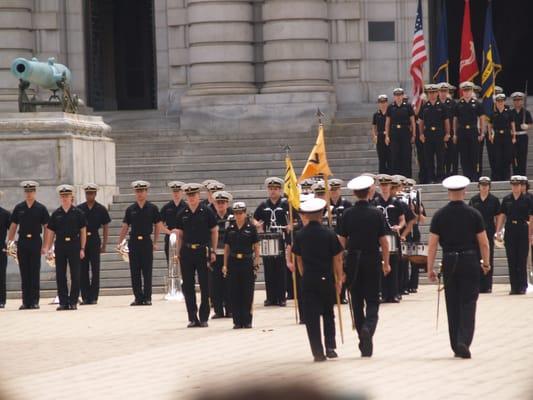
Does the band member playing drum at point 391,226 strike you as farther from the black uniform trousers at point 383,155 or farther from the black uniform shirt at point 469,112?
Answer: the black uniform trousers at point 383,155

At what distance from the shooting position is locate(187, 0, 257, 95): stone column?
31.4 metres

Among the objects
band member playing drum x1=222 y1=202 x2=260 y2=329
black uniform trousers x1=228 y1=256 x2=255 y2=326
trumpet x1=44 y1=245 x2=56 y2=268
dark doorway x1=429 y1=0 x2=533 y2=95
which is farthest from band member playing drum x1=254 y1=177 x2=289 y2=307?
dark doorway x1=429 y1=0 x2=533 y2=95

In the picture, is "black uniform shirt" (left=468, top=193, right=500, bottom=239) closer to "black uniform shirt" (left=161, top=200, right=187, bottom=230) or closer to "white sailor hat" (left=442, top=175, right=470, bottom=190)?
"black uniform shirt" (left=161, top=200, right=187, bottom=230)

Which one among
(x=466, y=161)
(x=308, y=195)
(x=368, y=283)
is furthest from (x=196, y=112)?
(x=368, y=283)

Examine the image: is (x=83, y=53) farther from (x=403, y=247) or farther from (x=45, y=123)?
(x=403, y=247)

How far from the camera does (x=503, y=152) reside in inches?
998

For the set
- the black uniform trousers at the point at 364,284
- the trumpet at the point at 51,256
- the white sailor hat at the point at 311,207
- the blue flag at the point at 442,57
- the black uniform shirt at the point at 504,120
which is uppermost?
the blue flag at the point at 442,57

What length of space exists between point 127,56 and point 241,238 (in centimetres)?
2111

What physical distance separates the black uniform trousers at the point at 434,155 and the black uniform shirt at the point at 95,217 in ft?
22.8

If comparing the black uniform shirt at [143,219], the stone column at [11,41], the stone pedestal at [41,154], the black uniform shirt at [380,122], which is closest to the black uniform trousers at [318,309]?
the black uniform shirt at [143,219]

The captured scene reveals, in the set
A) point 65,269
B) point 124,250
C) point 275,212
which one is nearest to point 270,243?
point 275,212

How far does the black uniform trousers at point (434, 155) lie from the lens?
980 inches

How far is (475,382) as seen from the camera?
9.52 metres

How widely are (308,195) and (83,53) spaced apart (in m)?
16.1
